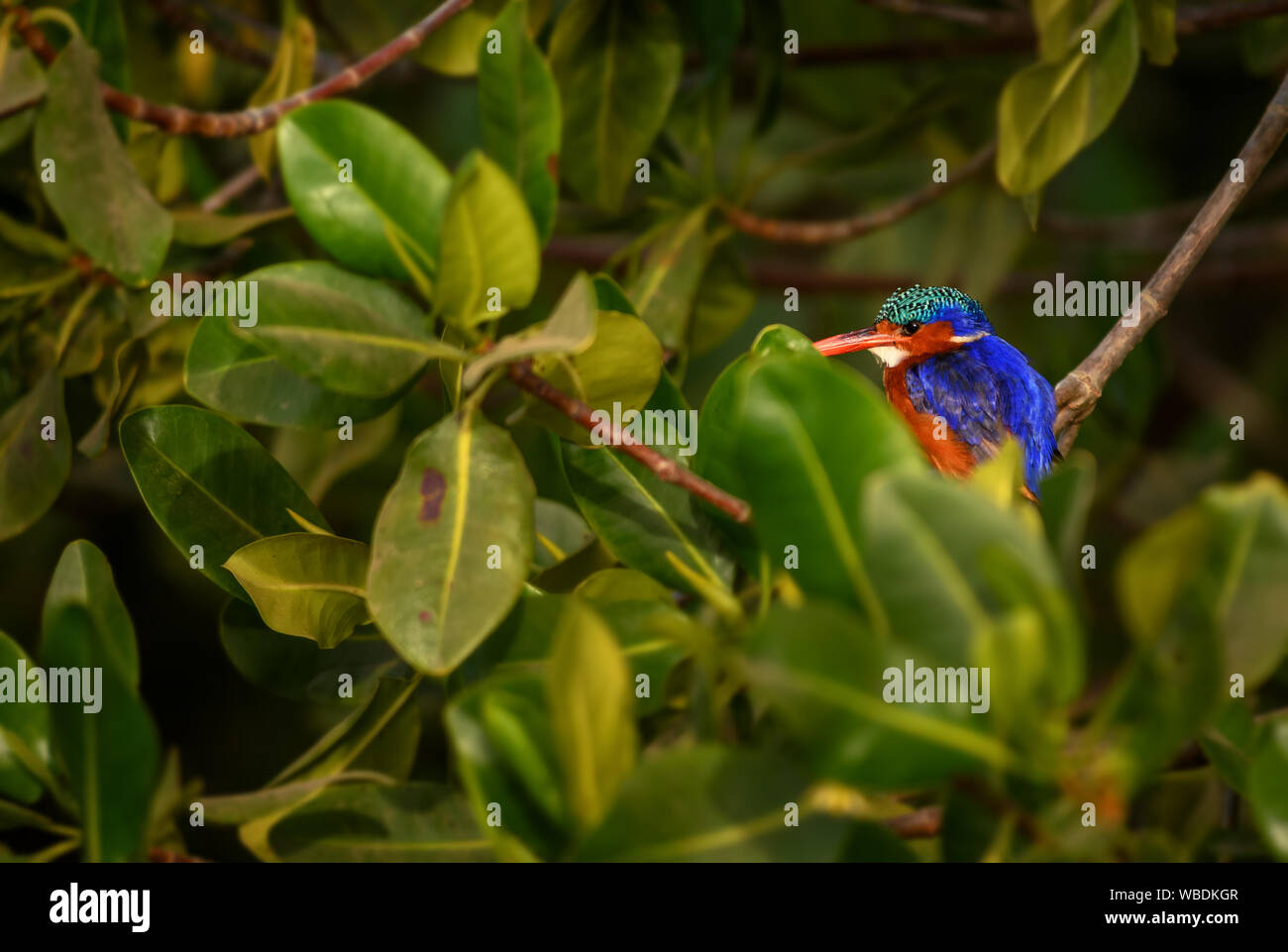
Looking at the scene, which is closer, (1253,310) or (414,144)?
(414,144)

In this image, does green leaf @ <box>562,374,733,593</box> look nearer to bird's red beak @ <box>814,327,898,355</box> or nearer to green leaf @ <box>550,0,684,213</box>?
green leaf @ <box>550,0,684,213</box>

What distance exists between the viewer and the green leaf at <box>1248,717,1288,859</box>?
108 centimetres

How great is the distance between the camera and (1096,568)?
13.4ft

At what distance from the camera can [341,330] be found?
1298 mm

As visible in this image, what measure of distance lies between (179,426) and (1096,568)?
→ 3.40 m

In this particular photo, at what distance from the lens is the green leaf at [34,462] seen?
204cm

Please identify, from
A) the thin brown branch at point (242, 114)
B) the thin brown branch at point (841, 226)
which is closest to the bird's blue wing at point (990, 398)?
the thin brown branch at point (841, 226)

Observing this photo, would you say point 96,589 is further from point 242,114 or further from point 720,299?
point 720,299

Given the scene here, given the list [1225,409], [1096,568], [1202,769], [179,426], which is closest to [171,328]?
[179,426]

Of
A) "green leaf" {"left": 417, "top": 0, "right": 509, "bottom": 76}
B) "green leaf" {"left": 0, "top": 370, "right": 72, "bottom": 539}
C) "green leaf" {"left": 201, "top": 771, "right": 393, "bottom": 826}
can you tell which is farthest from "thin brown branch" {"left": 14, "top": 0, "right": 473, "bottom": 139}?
"green leaf" {"left": 201, "top": 771, "right": 393, "bottom": 826}

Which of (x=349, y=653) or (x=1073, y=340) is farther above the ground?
(x=1073, y=340)

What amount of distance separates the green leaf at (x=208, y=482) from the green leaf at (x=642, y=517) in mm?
440

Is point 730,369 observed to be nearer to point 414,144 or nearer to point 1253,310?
point 414,144

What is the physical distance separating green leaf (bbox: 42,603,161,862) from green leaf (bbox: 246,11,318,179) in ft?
5.10
